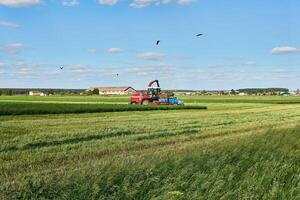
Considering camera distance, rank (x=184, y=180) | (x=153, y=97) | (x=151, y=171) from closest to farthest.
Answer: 1. (x=184, y=180)
2. (x=151, y=171)
3. (x=153, y=97)

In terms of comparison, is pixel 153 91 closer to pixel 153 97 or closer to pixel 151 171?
pixel 153 97

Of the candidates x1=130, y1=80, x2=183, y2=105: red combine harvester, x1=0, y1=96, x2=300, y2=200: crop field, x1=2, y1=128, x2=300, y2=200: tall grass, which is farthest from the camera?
x1=130, y1=80, x2=183, y2=105: red combine harvester

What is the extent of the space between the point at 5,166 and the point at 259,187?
5.52 m

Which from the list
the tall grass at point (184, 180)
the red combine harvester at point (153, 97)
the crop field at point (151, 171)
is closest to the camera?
the tall grass at point (184, 180)

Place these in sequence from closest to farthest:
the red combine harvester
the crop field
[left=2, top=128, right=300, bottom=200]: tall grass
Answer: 1. [left=2, top=128, right=300, bottom=200]: tall grass
2. the crop field
3. the red combine harvester

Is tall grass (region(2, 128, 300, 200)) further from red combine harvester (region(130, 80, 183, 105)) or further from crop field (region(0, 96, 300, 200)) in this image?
red combine harvester (region(130, 80, 183, 105))

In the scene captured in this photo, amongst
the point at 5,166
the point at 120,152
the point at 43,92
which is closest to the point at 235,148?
the point at 120,152

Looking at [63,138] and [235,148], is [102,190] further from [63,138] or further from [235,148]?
[63,138]

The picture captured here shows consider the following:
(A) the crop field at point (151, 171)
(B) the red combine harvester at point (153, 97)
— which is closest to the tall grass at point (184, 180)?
(A) the crop field at point (151, 171)

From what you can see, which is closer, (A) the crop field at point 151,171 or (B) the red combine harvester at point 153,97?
(A) the crop field at point 151,171

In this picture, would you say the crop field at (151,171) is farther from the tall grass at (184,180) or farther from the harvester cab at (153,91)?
the harvester cab at (153,91)

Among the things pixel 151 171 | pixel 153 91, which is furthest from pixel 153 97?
pixel 151 171

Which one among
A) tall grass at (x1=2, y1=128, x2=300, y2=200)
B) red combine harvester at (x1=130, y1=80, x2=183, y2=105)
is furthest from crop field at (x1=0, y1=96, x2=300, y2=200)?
red combine harvester at (x1=130, y1=80, x2=183, y2=105)

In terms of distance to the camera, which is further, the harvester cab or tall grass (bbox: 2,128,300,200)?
the harvester cab
